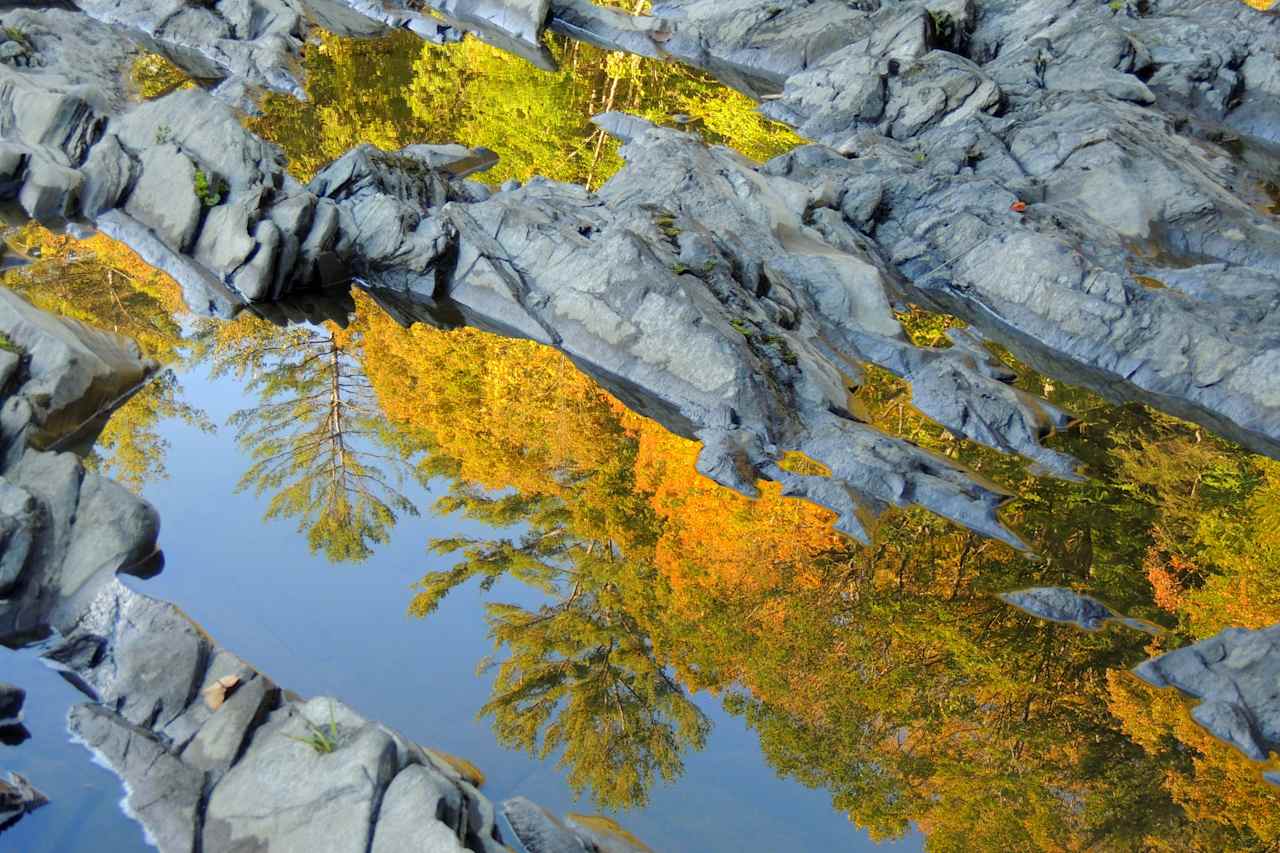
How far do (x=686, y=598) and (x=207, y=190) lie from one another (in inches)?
580

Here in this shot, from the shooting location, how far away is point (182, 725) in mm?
13594

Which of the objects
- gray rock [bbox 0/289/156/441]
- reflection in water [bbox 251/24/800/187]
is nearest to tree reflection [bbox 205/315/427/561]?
gray rock [bbox 0/289/156/441]

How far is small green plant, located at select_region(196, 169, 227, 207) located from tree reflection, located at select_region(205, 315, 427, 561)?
10.2 ft

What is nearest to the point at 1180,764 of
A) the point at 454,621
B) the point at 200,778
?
the point at 454,621

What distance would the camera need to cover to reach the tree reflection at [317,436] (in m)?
20.1

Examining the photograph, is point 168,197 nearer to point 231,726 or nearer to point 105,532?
point 105,532

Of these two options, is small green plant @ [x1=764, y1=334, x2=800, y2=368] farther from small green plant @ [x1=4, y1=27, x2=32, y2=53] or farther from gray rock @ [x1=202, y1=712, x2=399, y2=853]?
small green plant @ [x1=4, y1=27, x2=32, y2=53]

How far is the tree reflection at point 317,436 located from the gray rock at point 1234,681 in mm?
13219

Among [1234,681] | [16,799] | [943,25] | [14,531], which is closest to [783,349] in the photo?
[1234,681]

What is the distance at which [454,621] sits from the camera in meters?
18.2

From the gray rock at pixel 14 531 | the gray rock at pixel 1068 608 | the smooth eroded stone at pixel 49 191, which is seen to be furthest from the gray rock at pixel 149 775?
the smooth eroded stone at pixel 49 191

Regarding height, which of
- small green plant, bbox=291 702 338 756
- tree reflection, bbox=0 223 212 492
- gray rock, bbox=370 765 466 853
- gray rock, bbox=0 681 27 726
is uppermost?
gray rock, bbox=370 765 466 853

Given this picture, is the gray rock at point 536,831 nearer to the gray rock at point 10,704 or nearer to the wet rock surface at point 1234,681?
the gray rock at point 10,704

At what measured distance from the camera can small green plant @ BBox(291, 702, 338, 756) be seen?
41.8 ft
